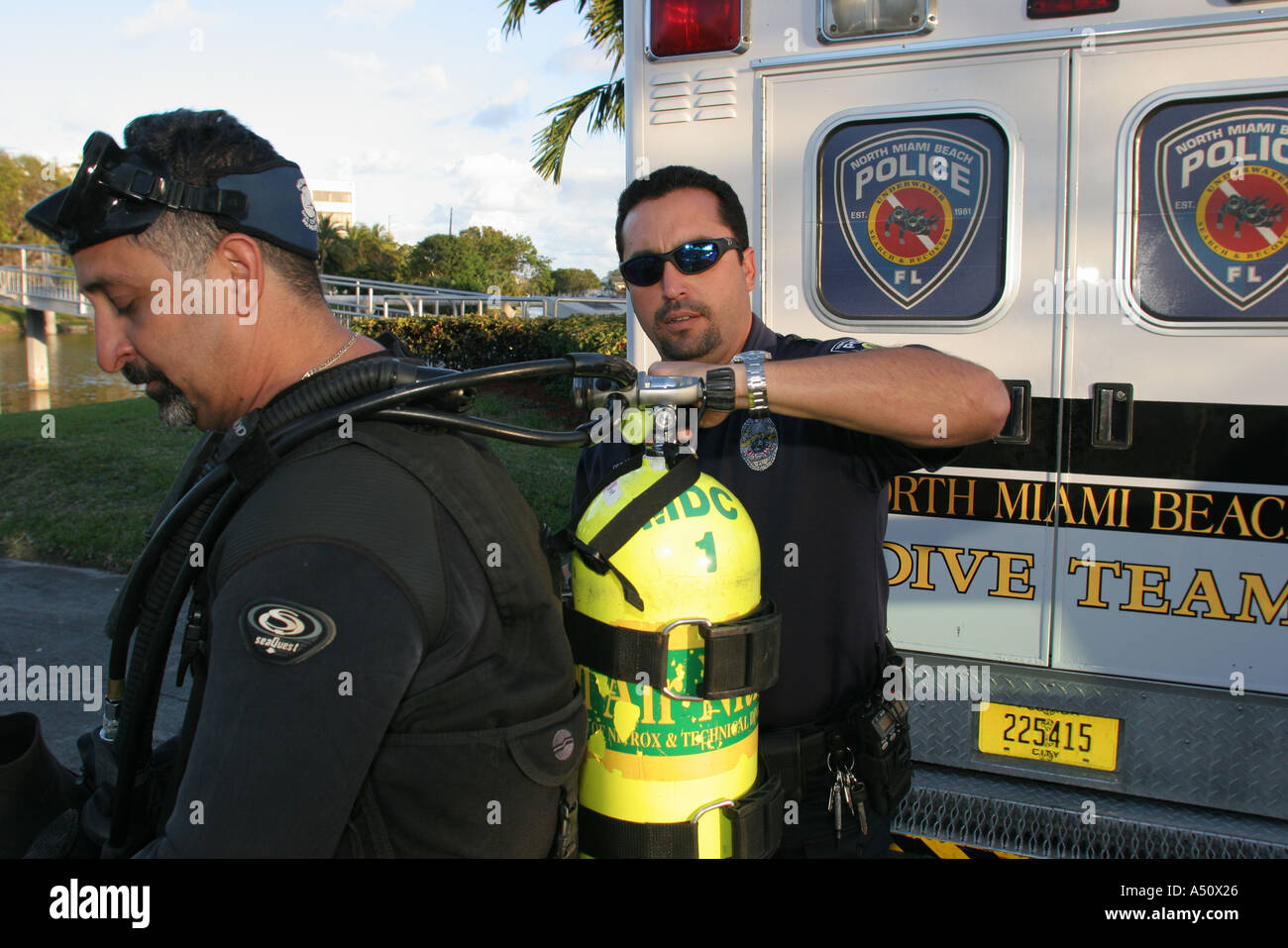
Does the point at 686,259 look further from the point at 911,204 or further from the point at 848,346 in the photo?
the point at 911,204

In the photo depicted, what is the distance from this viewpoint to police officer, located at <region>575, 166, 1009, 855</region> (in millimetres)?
1809

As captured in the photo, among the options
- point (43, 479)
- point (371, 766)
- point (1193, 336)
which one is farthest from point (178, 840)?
point (43, 479)

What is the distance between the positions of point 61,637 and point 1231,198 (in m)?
5.80

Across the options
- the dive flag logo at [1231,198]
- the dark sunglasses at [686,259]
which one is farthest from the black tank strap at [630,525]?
the dive flag logo at [1231,198]

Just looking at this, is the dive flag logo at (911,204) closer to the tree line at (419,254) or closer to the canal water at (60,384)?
the canal water at (60,384)

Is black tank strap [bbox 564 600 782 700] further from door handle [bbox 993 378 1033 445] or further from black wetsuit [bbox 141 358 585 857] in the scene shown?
door handle [bbox 993 378 1033 445]

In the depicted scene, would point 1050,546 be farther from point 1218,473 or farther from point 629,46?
point 629,46

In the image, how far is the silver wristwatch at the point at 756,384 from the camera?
1676 millimetres

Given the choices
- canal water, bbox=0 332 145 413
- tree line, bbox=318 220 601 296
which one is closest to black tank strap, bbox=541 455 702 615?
canal water, bbox=0 332 145 413

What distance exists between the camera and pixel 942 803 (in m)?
2.82

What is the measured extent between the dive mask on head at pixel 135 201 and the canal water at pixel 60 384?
14300 mm

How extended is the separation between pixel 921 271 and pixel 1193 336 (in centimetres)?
78

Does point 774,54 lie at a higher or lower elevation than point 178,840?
higher

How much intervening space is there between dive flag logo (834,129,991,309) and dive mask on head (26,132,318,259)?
1.93 metres
